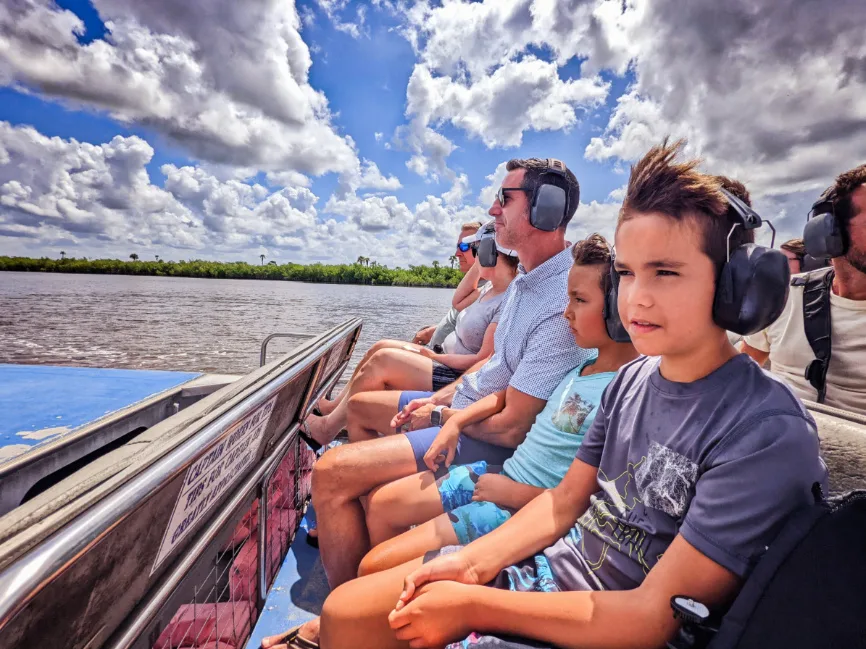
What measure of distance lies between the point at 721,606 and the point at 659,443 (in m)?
0.33

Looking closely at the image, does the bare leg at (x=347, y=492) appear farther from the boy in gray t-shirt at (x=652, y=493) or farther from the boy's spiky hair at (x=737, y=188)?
the boy's spiky hair at (x=737, y=188)

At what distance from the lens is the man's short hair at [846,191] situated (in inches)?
72.6

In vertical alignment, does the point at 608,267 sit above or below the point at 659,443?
above

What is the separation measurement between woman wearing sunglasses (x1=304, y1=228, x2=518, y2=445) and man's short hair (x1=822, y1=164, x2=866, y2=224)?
159 cm

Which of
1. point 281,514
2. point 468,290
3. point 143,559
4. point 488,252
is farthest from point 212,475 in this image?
point 468,290

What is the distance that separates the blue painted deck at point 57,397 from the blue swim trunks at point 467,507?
2.77 meters

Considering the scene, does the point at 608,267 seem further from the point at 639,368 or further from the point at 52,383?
the point at 52,383

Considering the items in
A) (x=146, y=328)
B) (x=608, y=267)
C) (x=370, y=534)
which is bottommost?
(x=146, y=328)

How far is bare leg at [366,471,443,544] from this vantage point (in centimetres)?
166

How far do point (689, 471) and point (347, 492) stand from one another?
132 cm

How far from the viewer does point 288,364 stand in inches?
78.1

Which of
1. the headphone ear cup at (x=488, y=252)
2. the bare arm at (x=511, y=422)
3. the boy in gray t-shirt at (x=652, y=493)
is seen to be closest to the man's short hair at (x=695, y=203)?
the boy in gray t-shirt at (x=652, y=493)

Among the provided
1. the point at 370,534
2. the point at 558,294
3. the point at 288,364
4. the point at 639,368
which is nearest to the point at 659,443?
the point at 639,368

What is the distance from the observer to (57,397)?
4133mm
